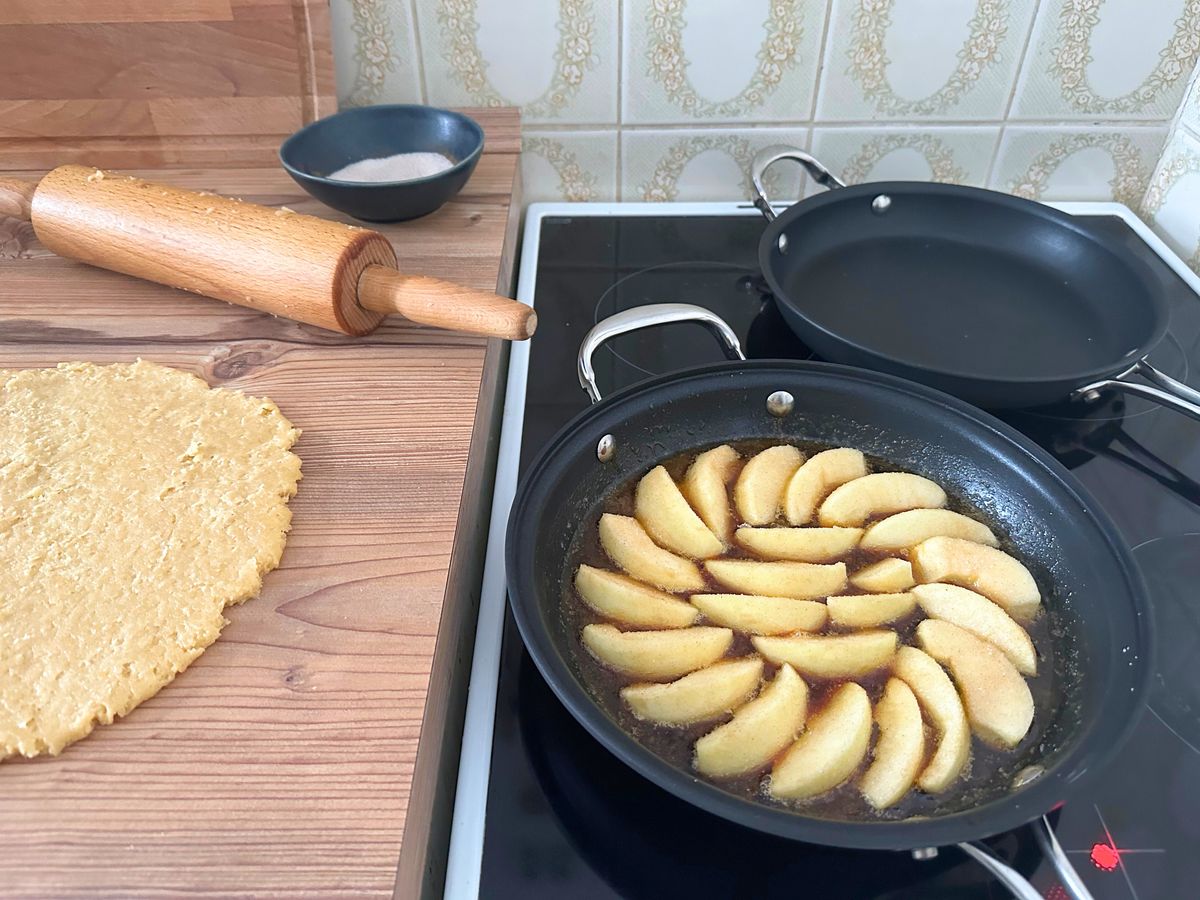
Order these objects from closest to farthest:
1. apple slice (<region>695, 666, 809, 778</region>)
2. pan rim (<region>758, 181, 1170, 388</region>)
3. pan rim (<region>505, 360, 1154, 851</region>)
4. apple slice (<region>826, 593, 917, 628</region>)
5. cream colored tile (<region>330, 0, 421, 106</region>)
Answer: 1. pan rim (<region>505, 360, 1154, 851</region>)
2. apple slice (<region>695, 666, 809, 778</region>)
3. apple slice (<region>826, 593, 917, 628</region>)
4. pan rim (<region>758, 181, 1170, 388</region>)
5. cream colored tile (<region>330, 0, 421, 106</region>)

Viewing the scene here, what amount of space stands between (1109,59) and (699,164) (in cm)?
57

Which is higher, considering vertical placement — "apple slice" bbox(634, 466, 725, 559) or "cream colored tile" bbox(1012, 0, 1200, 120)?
"cream colored tile" bbox(1012, 0, 1200, 120)

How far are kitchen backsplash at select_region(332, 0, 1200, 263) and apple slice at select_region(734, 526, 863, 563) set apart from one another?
68cm

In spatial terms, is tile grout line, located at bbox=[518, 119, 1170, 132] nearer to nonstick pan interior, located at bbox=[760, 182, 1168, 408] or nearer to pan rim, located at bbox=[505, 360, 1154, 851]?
nonstick pan interior, located at bbox=[760, 182, 1168, 408]

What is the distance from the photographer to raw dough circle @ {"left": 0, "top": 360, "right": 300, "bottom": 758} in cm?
57

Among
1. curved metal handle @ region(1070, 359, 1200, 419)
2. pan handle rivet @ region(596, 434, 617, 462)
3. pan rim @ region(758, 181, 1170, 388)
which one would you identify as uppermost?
pan rim @ region(758, 181, 1170, 388)

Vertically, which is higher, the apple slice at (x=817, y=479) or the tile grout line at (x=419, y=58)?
the tile grout line at (x=419, y=58)

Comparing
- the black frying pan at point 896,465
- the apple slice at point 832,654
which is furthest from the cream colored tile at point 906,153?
the apple slice at point 832,654

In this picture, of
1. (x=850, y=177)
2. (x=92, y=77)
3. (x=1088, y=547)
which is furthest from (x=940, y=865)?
(x=92, y=77)

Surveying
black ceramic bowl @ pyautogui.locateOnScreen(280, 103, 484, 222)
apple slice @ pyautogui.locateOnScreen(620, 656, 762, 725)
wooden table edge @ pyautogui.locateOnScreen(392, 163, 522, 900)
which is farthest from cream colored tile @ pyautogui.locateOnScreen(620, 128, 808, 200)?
apple slice @ pyautogui.locateOnScreen(620, 656, 762, 725)

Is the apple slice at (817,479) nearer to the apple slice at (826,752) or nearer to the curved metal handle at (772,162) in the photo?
the apple slice at (826,752)

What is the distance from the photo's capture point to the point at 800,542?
745 millimetres

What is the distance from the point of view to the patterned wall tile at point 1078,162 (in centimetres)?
120

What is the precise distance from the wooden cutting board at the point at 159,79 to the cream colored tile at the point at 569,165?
11.3 inches
